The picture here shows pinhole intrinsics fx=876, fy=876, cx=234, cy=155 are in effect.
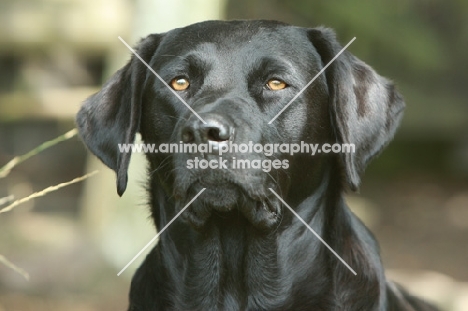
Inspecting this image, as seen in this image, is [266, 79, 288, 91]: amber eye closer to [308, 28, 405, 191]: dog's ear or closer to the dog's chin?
[308, 28, 405, 191]: dog's ear

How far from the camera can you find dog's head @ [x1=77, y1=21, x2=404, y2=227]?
361 cm

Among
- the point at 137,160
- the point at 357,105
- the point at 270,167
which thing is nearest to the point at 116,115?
the point at 270,167

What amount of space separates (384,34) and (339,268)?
6897 millimetres

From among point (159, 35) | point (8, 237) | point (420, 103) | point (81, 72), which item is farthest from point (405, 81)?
point (159, 35)

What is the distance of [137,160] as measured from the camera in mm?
7230

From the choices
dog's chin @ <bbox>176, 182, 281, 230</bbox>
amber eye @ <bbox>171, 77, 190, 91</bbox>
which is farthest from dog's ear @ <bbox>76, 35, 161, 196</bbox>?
dog's chin @ <bbox>176, 182, 281, 230</bbox>

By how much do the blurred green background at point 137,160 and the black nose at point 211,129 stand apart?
2.32 m

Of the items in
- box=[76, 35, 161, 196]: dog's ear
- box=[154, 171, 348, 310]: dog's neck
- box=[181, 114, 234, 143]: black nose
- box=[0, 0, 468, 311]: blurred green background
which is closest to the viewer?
box=[181, 114, 234, 143]: black nose

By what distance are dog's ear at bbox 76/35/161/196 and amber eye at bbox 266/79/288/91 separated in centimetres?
66

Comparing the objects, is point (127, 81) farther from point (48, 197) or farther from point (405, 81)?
point (405, 81)

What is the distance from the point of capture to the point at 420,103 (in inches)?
520

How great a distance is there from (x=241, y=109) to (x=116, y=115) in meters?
0.76

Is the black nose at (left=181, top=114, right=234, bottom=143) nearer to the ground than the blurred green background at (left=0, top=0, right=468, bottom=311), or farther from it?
farther from it

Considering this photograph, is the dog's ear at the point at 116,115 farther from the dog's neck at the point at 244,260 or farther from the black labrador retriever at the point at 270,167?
the dog's neck at the point at 244,260
